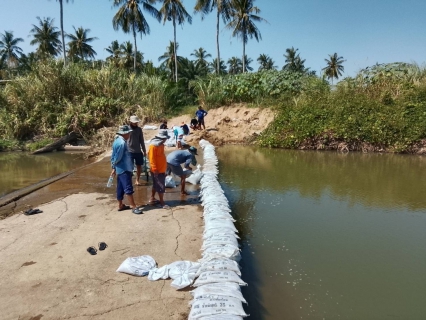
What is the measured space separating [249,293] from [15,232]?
328 centimetres

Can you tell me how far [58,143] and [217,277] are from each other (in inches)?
525

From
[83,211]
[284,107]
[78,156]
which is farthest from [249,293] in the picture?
[284,107]

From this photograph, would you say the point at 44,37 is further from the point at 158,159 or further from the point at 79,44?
the point at 158,159

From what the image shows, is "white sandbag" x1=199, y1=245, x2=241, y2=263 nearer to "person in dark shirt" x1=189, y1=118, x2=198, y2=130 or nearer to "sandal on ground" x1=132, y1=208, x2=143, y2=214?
"sandal on ground" x1=132, y1=208, x2=143, y2=214

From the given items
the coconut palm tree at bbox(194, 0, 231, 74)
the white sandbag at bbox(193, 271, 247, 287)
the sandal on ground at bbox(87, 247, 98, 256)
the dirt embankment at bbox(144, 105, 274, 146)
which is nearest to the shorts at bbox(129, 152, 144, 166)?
the sandal on ground at bbox(87, 247, 98, 256)

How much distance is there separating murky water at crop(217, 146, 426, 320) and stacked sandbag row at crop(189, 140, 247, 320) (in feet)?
1.34

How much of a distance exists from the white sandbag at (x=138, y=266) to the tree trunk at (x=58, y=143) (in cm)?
1211

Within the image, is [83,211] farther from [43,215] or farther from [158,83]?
[158,83]

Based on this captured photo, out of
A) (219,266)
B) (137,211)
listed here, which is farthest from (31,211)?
(219,266)

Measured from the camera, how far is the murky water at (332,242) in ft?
10.1

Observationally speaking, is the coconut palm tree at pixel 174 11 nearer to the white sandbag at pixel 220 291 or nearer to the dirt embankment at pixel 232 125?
the dirt embankment at pixel 232 125

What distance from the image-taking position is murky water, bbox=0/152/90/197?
8398 mm

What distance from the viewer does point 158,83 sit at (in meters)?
17.9

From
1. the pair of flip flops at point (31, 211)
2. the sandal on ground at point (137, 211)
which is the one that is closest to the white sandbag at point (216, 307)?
the sandal on ground at point (137, 211)
